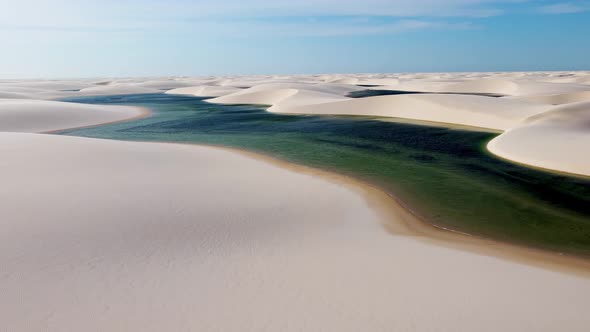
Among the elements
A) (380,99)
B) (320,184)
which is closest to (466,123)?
(380,99)

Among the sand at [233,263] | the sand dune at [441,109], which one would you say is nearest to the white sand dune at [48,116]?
the sand dune at [441,109]

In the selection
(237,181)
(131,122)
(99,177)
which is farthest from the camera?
(131,122)

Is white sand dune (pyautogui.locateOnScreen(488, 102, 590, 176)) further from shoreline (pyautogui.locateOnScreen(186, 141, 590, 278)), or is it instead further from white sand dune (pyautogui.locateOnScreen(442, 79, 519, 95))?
white sand dune (pyautogui.locateOnScreen(442, 79, 519, 95))

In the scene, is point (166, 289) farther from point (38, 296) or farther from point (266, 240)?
point (266, 240)

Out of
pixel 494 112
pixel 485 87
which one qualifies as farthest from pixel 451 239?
pixel 485 87

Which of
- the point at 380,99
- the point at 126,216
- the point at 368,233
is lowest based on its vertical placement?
the point at 368,233

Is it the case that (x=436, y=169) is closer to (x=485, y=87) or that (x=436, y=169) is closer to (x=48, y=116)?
(x=48, y=116)

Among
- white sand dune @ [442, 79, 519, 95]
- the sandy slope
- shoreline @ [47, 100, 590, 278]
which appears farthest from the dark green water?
white sand dune @ [442, 79, 519, 95]
